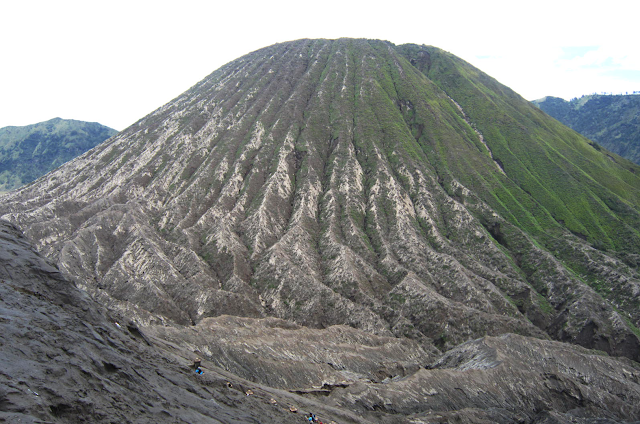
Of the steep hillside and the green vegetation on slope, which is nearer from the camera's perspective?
the steep hillside

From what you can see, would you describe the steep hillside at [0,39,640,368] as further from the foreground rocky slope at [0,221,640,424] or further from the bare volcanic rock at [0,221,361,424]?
the bare volcanic rock at [0,221,361,424]

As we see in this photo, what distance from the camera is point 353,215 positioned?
11238cm

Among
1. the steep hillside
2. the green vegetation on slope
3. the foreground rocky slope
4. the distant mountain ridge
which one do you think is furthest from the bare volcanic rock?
the green vegetation on slope

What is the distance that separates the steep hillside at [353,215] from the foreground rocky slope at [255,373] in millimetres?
14242

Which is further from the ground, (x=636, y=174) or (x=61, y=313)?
(x=636, y=174)

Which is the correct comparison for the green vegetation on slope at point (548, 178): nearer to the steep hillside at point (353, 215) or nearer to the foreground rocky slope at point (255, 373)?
the steep hillside at point (353, 215)

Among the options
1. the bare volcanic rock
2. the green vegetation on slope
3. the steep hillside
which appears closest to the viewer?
the bare volcanic rock

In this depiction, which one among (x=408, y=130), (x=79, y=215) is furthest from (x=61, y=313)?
(x=408, y=130)

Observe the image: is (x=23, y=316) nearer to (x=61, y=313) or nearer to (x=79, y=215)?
(x=61, y=313)

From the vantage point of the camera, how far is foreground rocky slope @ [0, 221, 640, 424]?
21953mm

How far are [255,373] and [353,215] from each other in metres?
68.3

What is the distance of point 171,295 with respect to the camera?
82812 mm

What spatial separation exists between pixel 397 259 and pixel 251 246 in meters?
38.9

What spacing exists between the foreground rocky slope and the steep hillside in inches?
561
